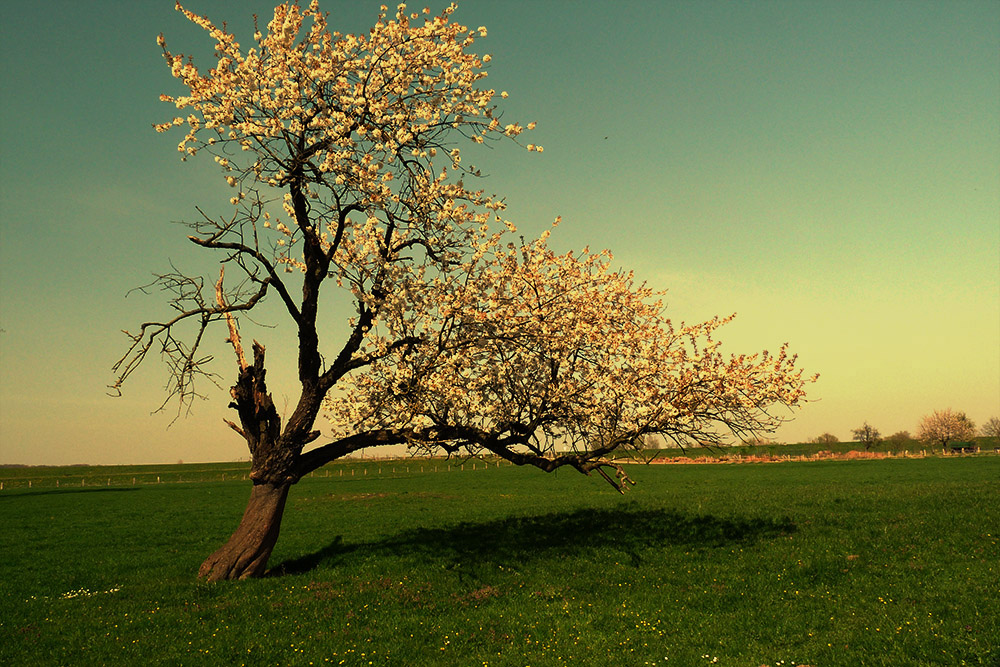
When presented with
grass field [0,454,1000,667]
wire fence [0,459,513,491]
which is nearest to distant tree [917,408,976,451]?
wire fence [0,459,513,491]

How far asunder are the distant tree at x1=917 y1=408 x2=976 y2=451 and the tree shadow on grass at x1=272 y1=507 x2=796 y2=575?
13718cm

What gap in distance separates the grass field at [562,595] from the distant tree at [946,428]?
445 feet

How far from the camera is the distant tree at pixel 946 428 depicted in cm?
14038

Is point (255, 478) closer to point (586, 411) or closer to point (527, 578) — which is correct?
point (527, 578)

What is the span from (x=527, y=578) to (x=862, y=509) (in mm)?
20983

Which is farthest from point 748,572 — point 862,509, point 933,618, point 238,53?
point 238,53

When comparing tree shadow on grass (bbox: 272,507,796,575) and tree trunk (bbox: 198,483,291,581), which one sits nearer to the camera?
tree trunk (bbox: 198,483,291,581)

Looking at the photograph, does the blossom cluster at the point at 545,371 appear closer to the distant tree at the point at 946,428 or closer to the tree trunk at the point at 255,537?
the tree trunk at the point at 255,537

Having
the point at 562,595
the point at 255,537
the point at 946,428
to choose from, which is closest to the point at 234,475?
the point at 255,537

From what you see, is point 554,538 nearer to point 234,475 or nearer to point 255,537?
point 255,537

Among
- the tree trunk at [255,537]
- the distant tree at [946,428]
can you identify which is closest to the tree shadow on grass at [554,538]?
the tree trunk at [255,537]

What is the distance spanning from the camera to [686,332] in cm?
2156

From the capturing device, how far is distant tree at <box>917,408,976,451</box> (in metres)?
140

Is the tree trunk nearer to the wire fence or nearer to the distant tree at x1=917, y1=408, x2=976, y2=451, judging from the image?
the wire fence
